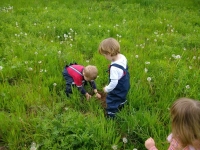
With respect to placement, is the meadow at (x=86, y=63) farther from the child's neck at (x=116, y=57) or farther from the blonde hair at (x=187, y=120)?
the blonde hair at (x=187, y=120)

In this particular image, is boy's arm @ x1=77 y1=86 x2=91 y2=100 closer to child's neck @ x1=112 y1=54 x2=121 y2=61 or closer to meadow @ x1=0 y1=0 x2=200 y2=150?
meadow @ x1=0 y1=0 x2=200 y2=150

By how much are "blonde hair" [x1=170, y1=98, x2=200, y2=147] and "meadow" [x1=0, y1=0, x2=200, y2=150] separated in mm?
925

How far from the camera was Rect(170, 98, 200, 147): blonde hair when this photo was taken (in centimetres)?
196

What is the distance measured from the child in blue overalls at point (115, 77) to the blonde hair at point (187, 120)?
132cm

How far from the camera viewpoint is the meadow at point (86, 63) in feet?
10.4

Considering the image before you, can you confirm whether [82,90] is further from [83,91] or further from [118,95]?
[118,95]

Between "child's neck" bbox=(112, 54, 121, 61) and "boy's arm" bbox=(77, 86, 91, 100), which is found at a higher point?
"child's neck" bbox=(112, 54, 121, 61)

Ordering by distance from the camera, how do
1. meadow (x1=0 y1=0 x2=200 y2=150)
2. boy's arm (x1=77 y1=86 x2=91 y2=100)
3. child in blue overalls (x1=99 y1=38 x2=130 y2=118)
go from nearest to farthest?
meadow (x1=0 y1=0 x2=200 y2=150) → child in blue overalls (x1=99 y1=38 x2=130 y2=118) → boy's arm (x1=77 y1=86 x2=91 y2=100)

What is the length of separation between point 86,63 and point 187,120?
3157 mm

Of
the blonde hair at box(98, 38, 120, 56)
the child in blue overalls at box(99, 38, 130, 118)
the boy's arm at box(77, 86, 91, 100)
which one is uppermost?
the blonde hair at box(98, 38, 120, 56)

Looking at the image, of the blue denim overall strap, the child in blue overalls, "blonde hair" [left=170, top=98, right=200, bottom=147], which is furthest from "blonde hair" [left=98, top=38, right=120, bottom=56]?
"blonde hair" [left=170, top=98, right=200, bottom=147]

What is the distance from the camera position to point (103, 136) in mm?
3076

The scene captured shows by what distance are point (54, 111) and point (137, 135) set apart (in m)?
1.27

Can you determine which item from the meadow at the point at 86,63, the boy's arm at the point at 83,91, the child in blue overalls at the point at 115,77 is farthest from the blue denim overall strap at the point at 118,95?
the boy's arm at the point at 83,91
